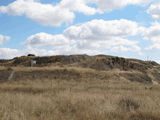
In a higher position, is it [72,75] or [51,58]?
[51,58]

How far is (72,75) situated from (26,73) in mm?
7689

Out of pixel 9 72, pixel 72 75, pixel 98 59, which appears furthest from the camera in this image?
pixel 98 59

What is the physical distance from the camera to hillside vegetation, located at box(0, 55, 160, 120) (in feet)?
19.4

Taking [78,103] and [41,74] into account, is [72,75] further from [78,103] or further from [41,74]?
[78,103]

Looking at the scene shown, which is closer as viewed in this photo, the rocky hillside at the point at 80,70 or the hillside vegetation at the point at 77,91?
the hillside vegetation at the point at 77,91

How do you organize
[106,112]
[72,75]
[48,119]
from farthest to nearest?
[72,75] < [106,112] < [48,119]

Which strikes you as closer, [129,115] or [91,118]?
[91,118]

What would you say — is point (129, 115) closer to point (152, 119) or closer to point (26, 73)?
point (152, 119)

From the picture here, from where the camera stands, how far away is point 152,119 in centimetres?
558

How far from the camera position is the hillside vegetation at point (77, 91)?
5.93m

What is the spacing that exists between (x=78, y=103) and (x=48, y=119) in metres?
2.48

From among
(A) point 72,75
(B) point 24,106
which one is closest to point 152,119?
(B) point 24,106

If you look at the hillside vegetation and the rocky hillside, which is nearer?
the hillside vegetation

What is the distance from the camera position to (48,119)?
5168 millimetres
